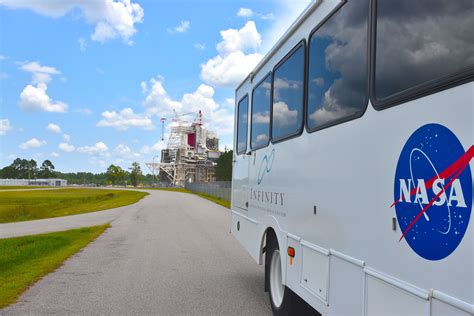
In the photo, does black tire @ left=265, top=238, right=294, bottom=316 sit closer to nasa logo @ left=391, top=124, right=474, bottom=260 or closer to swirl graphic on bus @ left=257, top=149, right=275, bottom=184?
swirl graphic on bus @ left=257, top=149, right=275, bottom=184

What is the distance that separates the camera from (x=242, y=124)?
8.48 metres

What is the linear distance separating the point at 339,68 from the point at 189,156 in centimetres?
14437

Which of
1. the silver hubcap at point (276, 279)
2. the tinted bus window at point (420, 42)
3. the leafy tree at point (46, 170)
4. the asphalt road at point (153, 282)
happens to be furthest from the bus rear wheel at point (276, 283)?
the leafy tree at point (46, 170)

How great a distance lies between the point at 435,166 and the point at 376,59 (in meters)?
1.03

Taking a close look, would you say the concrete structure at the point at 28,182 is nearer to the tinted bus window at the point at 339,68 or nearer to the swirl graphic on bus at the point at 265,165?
the swirl graphic on bus at the point at 265,165

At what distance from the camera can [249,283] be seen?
8383mm

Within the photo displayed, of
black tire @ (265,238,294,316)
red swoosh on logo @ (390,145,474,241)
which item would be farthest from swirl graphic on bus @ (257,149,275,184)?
red swoosh on logo @ (390,145,474,241)

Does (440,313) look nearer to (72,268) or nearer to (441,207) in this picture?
(441,207)

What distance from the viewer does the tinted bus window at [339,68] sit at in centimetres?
346

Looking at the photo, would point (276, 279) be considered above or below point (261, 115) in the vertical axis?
below

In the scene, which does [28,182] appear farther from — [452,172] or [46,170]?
[452,172]

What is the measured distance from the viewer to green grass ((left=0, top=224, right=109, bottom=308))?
8.00 metres

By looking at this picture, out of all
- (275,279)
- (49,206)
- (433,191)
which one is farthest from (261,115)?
→ (49,206)

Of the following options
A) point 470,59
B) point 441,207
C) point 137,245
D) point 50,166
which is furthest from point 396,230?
point 50,166
